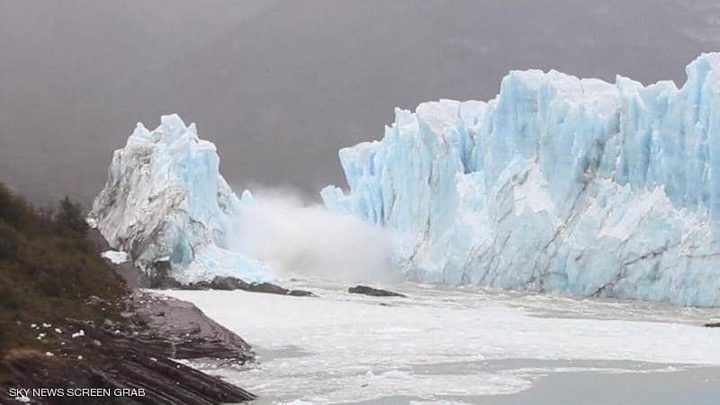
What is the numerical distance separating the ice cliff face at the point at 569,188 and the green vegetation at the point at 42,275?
2507 cm

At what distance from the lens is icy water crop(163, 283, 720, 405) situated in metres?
13.2

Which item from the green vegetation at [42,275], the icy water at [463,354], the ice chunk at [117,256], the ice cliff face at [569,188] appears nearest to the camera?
the green vegetation at [42,275]

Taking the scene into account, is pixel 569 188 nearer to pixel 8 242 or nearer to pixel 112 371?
pixel 8 242

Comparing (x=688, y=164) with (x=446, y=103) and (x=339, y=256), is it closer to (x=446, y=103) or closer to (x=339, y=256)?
(x=446, y=103)

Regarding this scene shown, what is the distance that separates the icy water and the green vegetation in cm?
263

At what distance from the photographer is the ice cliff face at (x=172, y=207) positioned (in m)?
39.1

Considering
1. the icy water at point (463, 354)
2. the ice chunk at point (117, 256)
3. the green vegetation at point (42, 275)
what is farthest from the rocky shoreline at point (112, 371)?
the ice chunk at point (117, 256)

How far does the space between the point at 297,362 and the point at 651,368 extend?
6.81m

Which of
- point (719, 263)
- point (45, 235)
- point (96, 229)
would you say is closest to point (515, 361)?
point (45, 235)

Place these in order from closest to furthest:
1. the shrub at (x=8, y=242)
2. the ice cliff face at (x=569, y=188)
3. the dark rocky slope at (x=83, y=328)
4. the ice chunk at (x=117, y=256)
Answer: the dark rocky slope at (x=83, y=328) → the shrub at (x=8, y=242) → the ice cliff face at (x=569, y=188) → the ice chunk at (x=117, y=256)

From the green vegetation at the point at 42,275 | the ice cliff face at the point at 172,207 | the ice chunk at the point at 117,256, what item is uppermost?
the ice cliff face at the point at 172,207

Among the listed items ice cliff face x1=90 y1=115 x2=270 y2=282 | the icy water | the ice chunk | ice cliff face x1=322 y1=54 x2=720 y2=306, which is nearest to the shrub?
the icy water

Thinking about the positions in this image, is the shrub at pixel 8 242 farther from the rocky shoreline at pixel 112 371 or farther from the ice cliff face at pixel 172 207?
the ice cliff face at pixel 172 207

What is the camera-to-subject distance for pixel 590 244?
37875 millimetres
